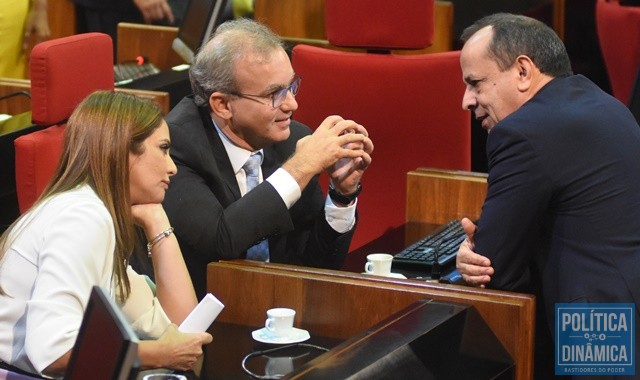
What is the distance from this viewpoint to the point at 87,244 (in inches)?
80.8

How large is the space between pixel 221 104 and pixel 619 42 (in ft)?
8.29

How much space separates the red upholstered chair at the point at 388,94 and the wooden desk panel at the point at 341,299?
1227 millimetres

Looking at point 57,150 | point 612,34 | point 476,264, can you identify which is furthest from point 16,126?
point 612,34

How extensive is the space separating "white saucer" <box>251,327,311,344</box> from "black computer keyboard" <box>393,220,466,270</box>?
0.49 meters

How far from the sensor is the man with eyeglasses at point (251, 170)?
2703 millimetres

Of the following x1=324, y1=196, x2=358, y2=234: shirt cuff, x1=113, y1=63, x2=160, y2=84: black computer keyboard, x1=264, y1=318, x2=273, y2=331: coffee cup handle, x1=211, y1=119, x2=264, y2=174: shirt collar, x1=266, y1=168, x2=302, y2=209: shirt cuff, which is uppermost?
x1=211, y1=119, x2=264, y2=174: shirt collar

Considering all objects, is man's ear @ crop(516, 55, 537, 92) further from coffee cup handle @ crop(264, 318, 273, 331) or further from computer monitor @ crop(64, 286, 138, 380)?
computer monitor @ crop(64, 286, 138, 380)

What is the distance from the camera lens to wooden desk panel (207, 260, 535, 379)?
2.25 metres

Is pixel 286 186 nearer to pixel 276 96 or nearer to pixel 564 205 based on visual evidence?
pixel 276 96

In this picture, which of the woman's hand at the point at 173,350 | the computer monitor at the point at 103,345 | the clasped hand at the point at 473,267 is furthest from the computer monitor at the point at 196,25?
the computer monitor at the point at 103,345

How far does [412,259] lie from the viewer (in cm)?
282

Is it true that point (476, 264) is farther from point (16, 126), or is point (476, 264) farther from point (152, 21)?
point (152, 21)

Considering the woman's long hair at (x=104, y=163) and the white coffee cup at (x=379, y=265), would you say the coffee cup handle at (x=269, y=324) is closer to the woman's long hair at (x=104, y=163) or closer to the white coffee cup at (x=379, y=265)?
the woman's long hair at (x=104, y=163)

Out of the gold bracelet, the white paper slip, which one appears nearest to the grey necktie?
the gold bracelet
